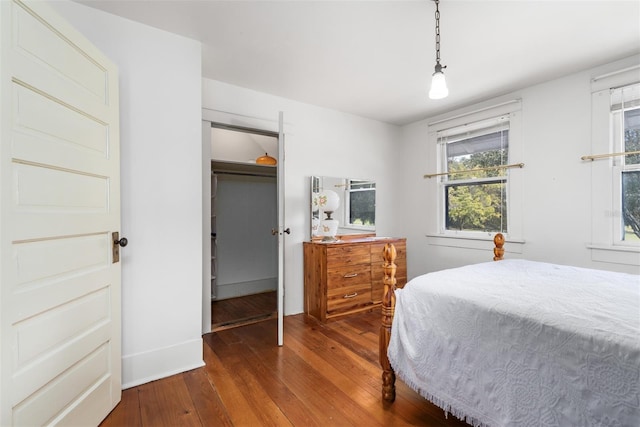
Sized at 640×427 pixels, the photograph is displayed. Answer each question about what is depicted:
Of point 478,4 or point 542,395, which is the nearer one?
point 542,395

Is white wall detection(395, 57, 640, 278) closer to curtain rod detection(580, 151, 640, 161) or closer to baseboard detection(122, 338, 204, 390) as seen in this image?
curtain rod detection(580, 151, 640, 161)

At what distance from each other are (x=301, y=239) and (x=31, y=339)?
7.97 feet

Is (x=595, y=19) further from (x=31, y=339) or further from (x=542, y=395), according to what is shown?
(x=31, y=339)

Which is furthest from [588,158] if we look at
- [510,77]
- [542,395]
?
[542,395]

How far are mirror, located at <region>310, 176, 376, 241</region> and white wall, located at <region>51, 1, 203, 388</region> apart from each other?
58.9 inches

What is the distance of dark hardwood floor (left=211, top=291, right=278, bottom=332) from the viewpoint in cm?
297

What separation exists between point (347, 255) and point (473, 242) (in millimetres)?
1573

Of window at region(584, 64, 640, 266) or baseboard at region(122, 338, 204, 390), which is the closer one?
baseboard at region(122, 338, 204, 390)

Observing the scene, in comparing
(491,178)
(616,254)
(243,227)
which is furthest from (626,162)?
(243,227)

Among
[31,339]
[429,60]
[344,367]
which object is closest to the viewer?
[31,339]

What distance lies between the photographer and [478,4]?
1.79 m

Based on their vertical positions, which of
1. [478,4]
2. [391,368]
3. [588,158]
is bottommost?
[391,368]

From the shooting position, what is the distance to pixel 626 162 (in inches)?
95.2

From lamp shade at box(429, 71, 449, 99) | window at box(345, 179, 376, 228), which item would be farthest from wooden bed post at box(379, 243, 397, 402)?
window at box(345, 179, 376, 228)
